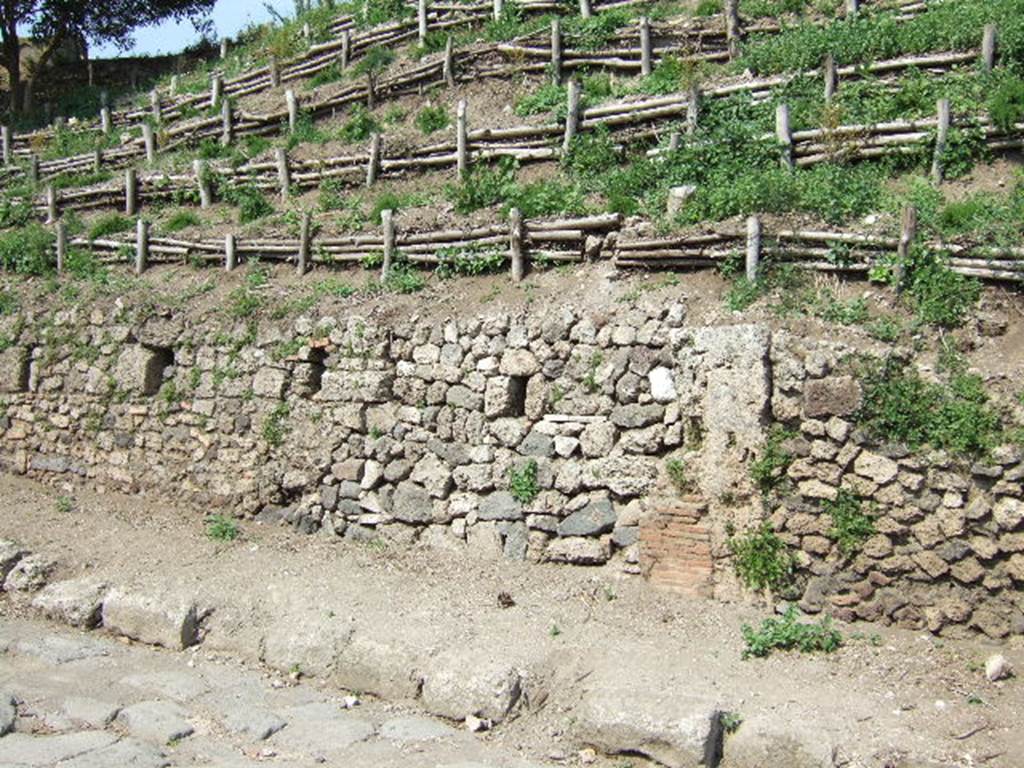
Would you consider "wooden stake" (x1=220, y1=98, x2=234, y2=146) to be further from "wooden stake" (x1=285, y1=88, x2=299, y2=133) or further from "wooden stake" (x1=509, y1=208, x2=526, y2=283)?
"wooden stake" (x1=509, y1=208, x2=526, y2=283)

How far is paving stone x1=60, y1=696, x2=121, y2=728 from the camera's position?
699 cm

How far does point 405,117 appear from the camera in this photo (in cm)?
1406

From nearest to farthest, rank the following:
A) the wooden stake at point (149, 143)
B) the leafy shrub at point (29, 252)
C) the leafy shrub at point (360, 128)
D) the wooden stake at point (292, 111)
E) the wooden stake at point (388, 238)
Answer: the wooden stake at point (388, 238), the leafy shrub at point (29, 252), the leafy shrub at point (360, 128), the wooden stake at point (292, 111), the wooden stake at point (149, 143)

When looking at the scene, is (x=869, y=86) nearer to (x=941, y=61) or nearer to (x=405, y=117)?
(x=941, y=61)

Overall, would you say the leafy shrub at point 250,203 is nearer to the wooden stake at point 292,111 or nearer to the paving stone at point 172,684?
the wooden stake at point 292,111

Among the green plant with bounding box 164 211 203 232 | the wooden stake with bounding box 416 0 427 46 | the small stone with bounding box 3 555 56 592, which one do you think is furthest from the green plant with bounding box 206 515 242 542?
the wooden stake with bounding box 416 0 427 46

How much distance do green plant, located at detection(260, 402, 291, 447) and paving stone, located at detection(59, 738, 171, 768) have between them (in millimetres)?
3888

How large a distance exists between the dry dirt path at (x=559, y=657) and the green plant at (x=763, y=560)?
0.23 meters

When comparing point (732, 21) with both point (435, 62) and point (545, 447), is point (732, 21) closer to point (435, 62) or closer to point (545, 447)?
point (435, 62)

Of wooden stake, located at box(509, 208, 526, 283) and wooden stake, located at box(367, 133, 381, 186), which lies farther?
wooden stake, located at box(367, 133, 381, 186)

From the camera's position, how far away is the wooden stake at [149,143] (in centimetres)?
1579

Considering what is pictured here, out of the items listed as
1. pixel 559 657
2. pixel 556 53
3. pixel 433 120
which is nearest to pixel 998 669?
pixel 559 657

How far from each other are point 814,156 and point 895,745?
5.43 m

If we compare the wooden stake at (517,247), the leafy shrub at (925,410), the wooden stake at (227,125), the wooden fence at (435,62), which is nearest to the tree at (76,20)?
the wooden fence at (435,62)
